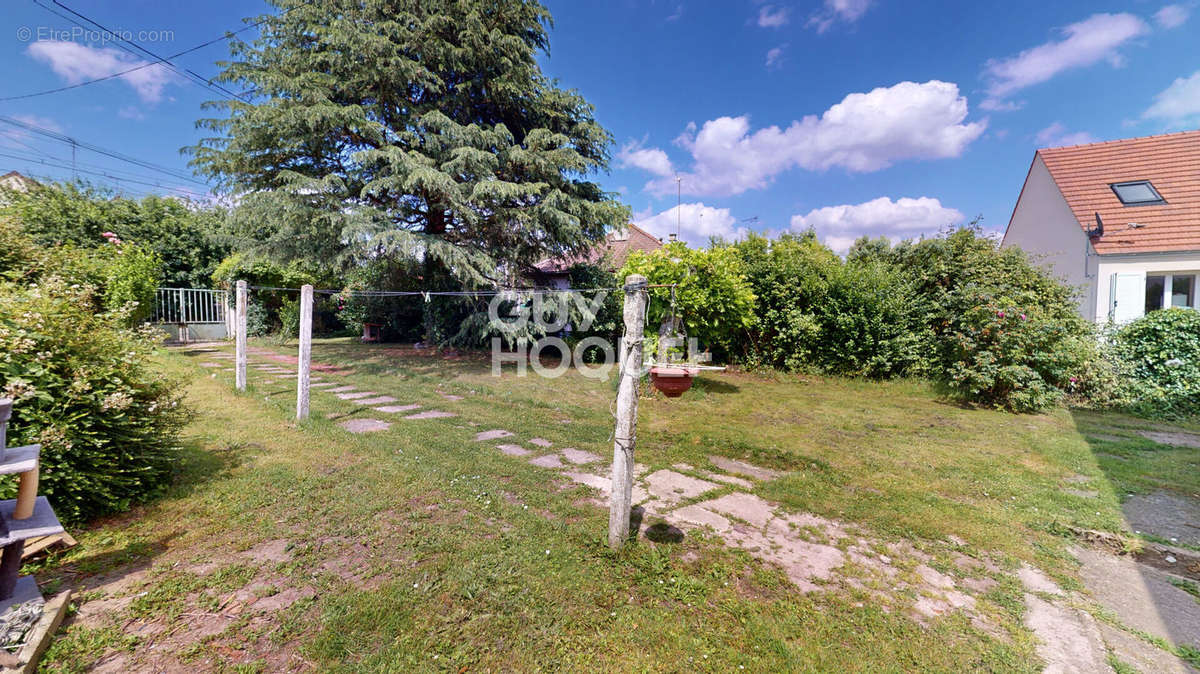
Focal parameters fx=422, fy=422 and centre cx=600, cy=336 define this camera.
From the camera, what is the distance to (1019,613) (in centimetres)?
226

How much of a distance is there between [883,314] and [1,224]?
44.0 ft

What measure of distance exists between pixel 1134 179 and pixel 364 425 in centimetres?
1697

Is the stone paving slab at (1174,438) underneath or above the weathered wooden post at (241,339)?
underneath

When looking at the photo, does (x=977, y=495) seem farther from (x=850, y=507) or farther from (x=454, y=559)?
(x=454, y=559)

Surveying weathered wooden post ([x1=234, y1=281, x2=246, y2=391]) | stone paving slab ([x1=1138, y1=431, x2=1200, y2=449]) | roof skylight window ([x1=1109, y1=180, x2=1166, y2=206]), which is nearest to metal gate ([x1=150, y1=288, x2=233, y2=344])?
weathered wooden post ([x1=234, y1=281, x2=246, y2=391])

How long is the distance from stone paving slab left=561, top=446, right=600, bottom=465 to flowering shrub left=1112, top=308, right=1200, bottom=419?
9.17 metres

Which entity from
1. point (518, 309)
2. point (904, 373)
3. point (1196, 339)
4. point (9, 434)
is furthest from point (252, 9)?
point (1196, 339)

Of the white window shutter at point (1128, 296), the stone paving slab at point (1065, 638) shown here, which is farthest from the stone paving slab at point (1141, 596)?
the white window shutter at point (1128, 296)

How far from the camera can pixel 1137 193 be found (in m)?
9.73

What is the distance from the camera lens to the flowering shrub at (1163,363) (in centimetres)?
681

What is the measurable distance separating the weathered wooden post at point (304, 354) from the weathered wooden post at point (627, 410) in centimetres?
440

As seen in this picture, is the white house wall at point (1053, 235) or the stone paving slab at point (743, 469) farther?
the white house wall at point (1053, 235)

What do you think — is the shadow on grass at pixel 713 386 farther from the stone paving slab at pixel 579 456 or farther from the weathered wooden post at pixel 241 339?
the weathered wooden post at pixel 241 339

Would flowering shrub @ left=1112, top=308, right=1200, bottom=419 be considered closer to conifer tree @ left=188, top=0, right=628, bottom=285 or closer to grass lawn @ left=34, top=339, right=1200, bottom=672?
grass lawn @ left=34, top=339, right=1200, bottom=672
